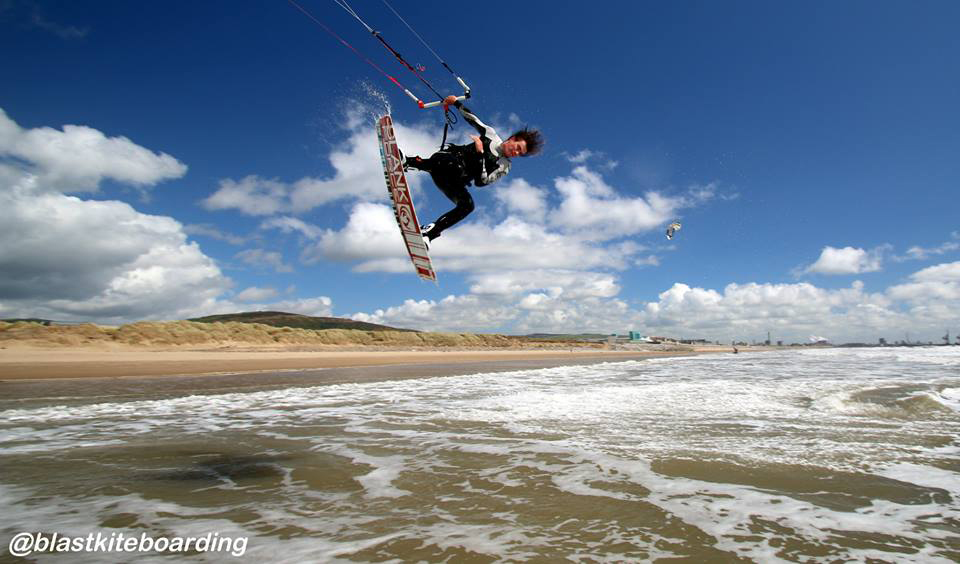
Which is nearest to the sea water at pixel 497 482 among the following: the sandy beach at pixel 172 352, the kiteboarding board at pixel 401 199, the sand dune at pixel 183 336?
the kiteboarding board at pixel 401 199

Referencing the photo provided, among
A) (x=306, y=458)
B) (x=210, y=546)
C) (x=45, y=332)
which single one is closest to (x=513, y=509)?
(x=210, y=546)

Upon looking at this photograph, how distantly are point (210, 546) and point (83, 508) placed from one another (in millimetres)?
1392

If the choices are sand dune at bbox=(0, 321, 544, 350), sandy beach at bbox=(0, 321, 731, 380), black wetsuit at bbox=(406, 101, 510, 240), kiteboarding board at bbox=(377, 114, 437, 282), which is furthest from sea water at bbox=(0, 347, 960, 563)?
sand dune at bbox=(0, 321, 544, 350)

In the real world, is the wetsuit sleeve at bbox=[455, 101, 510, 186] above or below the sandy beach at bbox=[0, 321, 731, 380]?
above

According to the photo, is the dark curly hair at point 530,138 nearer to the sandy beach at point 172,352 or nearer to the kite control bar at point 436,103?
the kite control bar at point 436,103

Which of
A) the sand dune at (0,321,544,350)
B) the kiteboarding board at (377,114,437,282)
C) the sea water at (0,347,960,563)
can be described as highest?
the kiteboarding board at (377,114,437,282)

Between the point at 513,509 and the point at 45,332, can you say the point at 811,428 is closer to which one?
the point at 513,509

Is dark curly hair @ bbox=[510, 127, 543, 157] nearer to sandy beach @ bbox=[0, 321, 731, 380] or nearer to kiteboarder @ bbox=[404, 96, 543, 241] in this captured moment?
kiteboarder @ bbox=[404, 96, 543, 241]

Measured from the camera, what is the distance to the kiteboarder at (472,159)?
989 centimetres

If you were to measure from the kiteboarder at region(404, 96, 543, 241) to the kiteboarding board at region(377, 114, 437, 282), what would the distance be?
1.82 ft

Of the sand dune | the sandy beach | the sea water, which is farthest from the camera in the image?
the sand dune

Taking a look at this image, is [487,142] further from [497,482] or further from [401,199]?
[497,482]

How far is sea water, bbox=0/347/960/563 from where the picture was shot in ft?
9.61

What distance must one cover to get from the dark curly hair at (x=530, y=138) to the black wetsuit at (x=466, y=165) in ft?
1.66
